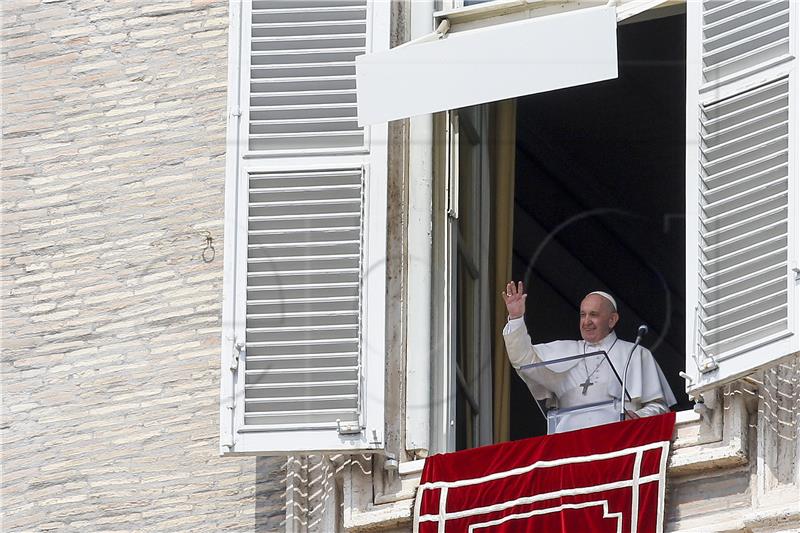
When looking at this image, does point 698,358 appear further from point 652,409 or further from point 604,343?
point 604,343

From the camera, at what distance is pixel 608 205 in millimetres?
12008

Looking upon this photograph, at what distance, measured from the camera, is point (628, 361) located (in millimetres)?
7547

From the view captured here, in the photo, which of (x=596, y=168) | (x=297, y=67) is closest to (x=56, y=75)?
(x=297, y=67)

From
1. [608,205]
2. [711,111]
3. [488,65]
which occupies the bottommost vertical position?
[711,111]

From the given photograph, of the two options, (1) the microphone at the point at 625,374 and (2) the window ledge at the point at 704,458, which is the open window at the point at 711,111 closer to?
(2) the window ledge at the point at 704,458

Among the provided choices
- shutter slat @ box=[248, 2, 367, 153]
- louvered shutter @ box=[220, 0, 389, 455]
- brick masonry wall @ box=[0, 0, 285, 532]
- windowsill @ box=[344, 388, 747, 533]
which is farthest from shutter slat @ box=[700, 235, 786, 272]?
brick masonry wall @ box=[0, 0, 285, 532]

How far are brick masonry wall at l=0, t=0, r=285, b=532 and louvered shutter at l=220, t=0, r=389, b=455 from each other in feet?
1.20

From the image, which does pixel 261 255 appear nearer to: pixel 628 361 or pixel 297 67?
pixel 297 67

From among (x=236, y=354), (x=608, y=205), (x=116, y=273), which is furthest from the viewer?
(x=608, y=205)

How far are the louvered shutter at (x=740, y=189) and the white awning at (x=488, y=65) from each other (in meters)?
0.34

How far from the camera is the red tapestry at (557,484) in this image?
6805mm

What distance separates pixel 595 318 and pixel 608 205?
12.5 feet

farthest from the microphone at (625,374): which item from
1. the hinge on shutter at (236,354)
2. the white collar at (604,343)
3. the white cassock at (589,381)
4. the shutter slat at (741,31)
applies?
the hinge on shutter at (236,354)

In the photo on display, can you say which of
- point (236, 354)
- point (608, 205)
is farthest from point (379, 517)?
point (608, 205)
